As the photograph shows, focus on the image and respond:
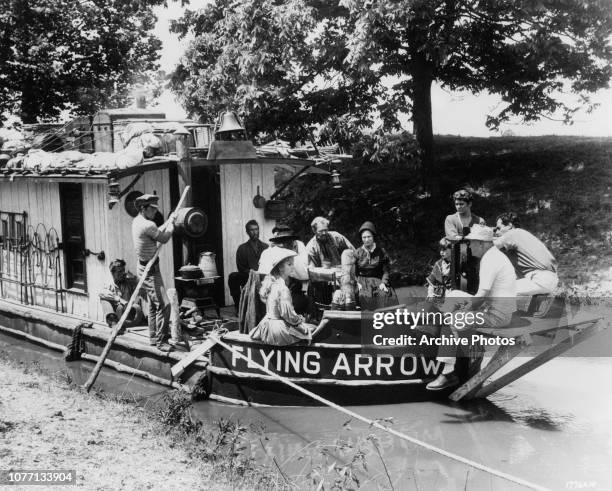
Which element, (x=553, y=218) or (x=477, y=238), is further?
(x=553, y=218)

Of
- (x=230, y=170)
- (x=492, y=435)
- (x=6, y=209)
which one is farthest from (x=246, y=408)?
(x=6, y=209)

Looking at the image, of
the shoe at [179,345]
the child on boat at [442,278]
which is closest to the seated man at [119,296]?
the shoe at [179,345]

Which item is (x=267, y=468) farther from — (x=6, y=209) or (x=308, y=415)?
(x=6, y=209)

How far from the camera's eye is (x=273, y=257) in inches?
366

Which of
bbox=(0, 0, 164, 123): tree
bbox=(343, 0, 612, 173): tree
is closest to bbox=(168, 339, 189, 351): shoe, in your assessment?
bbox=(343, 0, 612, 173): tree

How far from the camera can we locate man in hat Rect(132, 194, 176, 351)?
10141mm

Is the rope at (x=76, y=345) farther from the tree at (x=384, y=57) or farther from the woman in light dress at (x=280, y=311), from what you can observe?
the tree at (x=384, y=57)

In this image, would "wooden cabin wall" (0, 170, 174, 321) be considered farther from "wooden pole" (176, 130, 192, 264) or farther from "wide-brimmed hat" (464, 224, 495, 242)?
"wide-brimmed hat" (464, 224, 495, 242)

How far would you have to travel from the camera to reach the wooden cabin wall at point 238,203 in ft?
40.7

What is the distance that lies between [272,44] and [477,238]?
29.7 feet

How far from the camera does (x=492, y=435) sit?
9.02 meters

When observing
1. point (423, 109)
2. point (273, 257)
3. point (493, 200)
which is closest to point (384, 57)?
point (423, 109)

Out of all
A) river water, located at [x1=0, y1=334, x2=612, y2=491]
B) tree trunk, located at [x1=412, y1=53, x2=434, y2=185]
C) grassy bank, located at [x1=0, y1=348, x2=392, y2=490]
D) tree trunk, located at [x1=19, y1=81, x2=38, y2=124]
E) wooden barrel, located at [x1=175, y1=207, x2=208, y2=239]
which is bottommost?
river water, located at [x1=0, y1=334, x2=612, y2=491]

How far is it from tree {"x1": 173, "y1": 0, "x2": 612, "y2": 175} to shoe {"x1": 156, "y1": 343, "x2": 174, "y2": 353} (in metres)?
7.32
